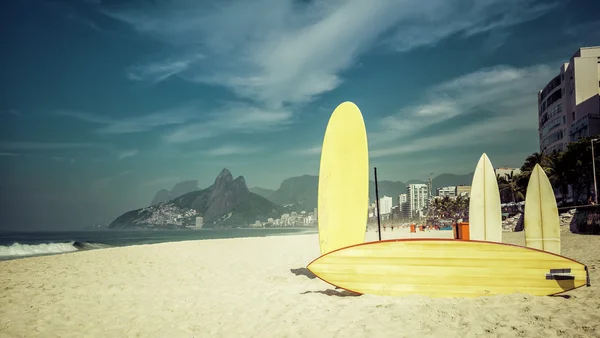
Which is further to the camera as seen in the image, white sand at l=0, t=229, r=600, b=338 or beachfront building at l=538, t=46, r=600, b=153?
beachfront building at l=538, t=46, r=600, b=153

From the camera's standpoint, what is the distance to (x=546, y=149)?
54.3 m

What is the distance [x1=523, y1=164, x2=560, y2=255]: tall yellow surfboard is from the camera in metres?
7.74

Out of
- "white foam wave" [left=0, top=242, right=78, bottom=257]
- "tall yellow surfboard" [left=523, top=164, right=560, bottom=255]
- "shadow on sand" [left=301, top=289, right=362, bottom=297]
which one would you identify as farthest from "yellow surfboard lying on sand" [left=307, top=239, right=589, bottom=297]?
"white foam wave" [left=0, top=242, right=78, bottom=257]

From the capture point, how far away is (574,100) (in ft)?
151

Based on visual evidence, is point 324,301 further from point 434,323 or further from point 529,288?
point 529,288

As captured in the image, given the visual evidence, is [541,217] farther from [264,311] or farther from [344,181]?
[264,311]

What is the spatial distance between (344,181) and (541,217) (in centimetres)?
452

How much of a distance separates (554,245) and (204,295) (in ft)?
23.7

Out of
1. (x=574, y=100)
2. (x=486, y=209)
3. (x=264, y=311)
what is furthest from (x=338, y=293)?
(x=574, y=100)

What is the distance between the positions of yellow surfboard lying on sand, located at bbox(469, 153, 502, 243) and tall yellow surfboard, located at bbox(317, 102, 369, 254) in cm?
320

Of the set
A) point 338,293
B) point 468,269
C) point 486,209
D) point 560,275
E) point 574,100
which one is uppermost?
point 574,100

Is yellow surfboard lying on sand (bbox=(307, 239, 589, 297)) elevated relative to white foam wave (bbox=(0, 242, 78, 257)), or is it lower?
elevated

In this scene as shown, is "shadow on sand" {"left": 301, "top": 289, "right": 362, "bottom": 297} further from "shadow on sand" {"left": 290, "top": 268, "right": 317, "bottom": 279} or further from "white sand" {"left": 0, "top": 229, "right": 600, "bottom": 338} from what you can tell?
"shadow on sand" {"left": 290, "top": 268, "right": 317, "bottom": 279}

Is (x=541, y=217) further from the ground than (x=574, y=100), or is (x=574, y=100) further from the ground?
(x=574, y=100)
